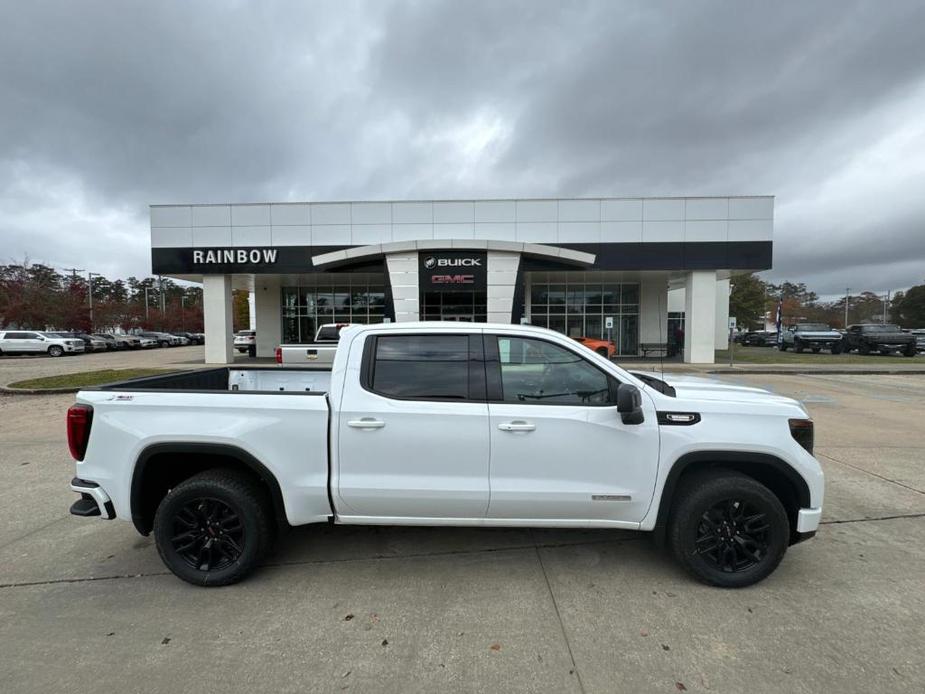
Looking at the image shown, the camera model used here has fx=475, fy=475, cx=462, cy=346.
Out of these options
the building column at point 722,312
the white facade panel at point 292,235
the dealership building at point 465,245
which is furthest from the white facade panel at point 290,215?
the building column at point 722,312

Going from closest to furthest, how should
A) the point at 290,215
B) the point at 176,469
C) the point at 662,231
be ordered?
1. the point at 176,469
2. the point at 662,231
3. the point at 290,215

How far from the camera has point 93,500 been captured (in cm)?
332

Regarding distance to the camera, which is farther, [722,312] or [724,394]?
[722,312]

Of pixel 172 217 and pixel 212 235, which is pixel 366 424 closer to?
pixel 212 235

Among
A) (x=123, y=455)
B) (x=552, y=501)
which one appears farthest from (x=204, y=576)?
(x=552, y=501)

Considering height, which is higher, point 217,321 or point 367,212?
point 367,212

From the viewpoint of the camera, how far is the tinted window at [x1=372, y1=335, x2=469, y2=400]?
3.25 m

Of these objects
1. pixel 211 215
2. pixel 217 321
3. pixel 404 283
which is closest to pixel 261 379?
pixel 404 283

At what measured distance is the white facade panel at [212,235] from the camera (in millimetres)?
20766

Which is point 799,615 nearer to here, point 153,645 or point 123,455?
point 153,645

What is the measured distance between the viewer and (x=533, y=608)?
2.96 meters

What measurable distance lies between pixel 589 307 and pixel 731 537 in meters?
24.2

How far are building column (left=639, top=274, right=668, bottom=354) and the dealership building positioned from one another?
15.5ft

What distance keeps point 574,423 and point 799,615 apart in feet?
5.72
